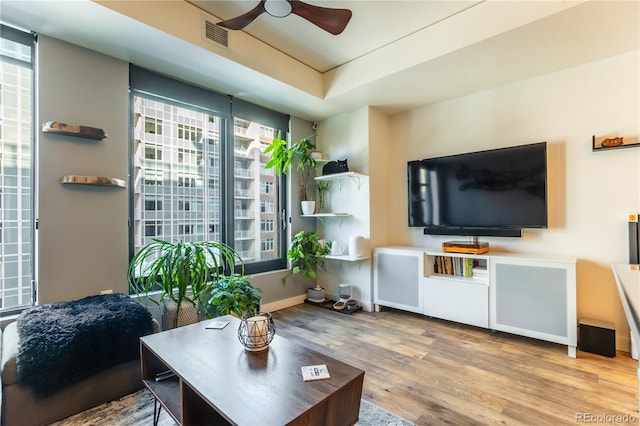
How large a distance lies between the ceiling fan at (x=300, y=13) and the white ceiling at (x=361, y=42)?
0.48 metres

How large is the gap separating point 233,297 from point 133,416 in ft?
3.33

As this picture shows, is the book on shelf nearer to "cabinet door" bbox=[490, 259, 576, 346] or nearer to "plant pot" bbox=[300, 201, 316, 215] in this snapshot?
"cabinet door" bbox=[490, 259, 576, 346]

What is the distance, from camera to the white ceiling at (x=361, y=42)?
205 centimetres

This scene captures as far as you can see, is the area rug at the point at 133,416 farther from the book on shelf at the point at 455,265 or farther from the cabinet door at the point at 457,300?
the book on shelf at the point at 455,265

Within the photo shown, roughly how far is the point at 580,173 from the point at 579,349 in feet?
5.05

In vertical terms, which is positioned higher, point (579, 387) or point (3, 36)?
point (3, 36)

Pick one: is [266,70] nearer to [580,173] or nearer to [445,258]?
[445,258]

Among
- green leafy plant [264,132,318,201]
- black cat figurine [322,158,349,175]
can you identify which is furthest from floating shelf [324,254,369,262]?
green leafy plant [264,132,318,201]

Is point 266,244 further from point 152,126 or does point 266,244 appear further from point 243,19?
point 243,19

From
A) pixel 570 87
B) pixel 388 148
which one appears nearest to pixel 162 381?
pixel 388 148

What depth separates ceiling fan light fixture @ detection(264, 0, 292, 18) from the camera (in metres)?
1.80

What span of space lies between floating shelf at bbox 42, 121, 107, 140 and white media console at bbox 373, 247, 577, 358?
117 inches

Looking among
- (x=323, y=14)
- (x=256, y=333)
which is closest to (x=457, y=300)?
(x=256, y=333)

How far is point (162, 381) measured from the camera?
158 centimetres
